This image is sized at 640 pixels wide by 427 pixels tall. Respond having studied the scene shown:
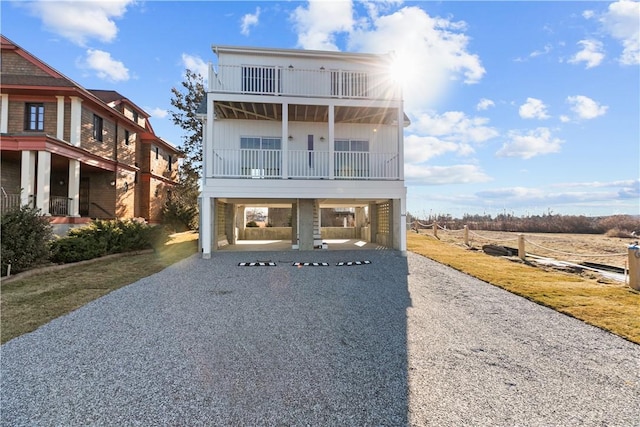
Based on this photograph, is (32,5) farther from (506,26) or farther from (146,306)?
(506,26)

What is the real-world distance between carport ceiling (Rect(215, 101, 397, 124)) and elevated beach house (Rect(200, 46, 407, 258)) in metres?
0.04

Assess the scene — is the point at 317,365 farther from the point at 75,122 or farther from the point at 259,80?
the point at 75,122

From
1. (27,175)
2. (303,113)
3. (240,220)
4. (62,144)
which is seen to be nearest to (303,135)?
(303,113)

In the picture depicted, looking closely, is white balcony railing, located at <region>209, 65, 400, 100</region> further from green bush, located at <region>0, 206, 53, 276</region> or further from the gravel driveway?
the gravel driveway

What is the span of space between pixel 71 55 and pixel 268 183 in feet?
31.5

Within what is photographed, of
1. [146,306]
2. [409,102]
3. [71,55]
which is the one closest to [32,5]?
[71,55]

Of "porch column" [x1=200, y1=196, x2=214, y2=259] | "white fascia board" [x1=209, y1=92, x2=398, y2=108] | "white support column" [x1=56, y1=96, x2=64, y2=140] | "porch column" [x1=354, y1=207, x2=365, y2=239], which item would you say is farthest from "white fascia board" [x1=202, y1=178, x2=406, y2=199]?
"white support column" [x1=56, y1=96, x2=64, y2=140]

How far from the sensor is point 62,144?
1356 cm

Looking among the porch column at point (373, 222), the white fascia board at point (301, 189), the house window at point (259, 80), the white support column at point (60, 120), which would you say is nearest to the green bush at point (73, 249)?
the white fascia board at point (301, 189)

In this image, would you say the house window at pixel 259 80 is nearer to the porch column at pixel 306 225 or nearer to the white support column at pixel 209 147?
the white support column at pixel 209 147

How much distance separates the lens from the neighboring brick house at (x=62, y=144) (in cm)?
1298

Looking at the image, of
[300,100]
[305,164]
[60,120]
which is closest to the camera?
[300,100]

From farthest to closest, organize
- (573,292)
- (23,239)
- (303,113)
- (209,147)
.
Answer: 1. (303,113)
2. (209,147)
3. (23,239)
4. (573,292)

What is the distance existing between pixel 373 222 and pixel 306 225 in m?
4.58
